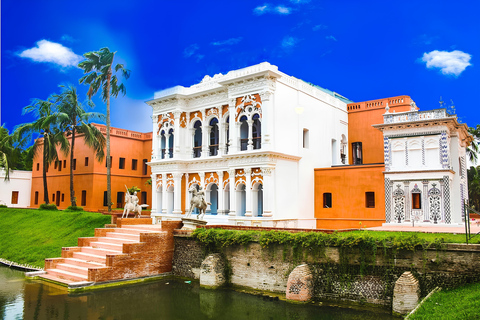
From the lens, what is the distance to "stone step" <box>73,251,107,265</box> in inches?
609

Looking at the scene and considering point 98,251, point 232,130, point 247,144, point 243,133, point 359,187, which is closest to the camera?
point 98,251

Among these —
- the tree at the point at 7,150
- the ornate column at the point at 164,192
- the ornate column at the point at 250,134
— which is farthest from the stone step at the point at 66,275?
the tree at the point at 7,150

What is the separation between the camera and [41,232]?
2270 cm

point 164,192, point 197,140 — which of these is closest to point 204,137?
point 197,140

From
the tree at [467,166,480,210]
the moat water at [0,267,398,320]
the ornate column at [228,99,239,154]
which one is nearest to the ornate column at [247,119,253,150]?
the ornate column at [228,99,239,154]

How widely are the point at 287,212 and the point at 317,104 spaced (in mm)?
7766

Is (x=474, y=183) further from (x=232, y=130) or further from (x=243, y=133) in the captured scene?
(x=232, y=130)

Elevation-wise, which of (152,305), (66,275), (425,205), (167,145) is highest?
(167,145)

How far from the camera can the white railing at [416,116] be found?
19047 mm

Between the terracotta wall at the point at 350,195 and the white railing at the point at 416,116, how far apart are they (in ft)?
9.83

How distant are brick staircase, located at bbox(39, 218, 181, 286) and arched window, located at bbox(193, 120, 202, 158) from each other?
31.8 ft

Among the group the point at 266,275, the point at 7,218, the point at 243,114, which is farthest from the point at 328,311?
the point at 7,218

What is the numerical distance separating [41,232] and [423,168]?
20146mm

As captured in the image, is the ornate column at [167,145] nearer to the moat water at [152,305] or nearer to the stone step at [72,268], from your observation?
the stone step at [72,268]
